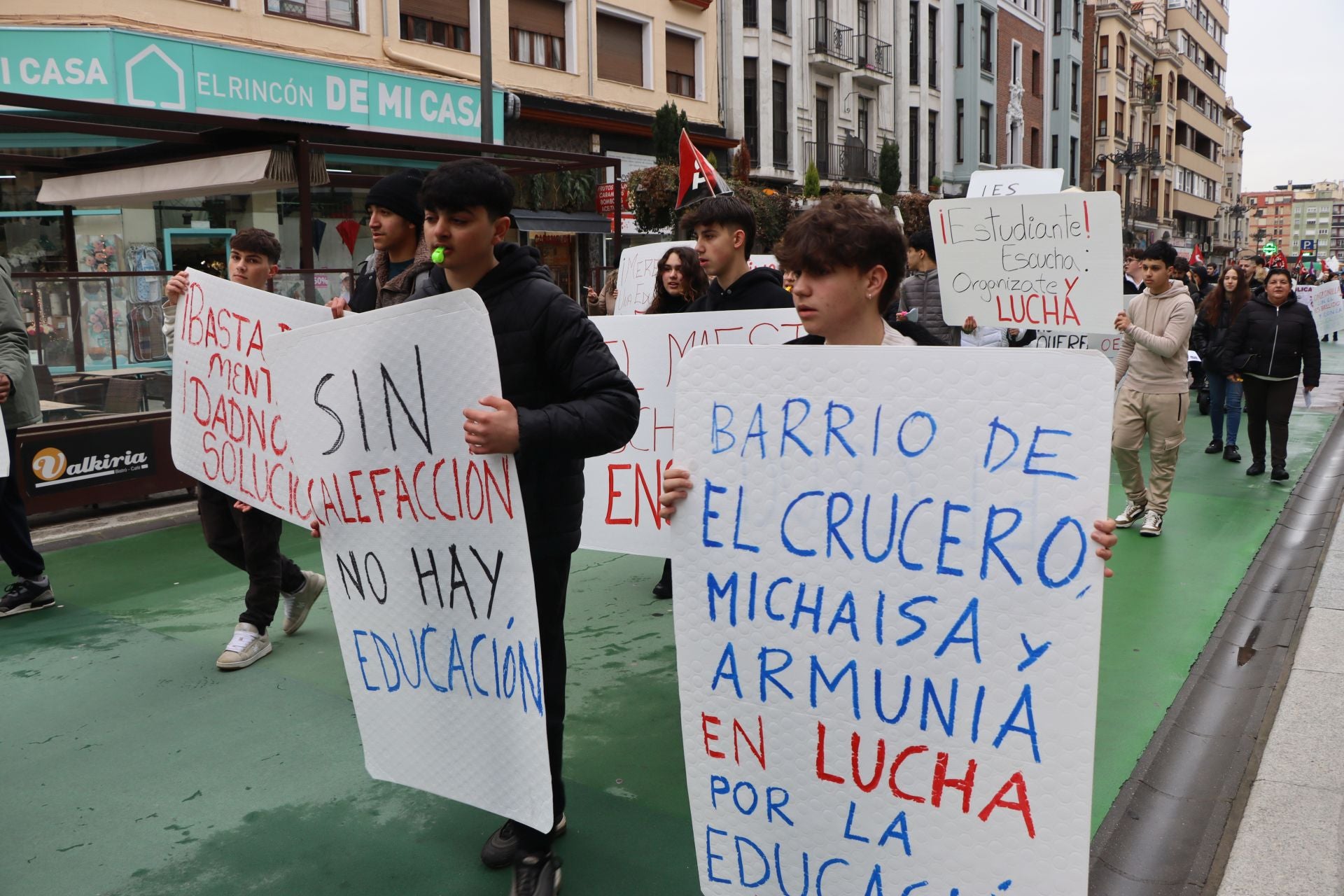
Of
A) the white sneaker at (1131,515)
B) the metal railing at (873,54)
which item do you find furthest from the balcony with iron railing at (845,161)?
the white sneaker at (1131,515)

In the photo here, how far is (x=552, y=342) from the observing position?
8.92 ft

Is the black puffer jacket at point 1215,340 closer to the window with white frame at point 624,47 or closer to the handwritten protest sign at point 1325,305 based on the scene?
the handwritten protest sign at point 1325,305

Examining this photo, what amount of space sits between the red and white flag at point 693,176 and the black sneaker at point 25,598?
193 inches

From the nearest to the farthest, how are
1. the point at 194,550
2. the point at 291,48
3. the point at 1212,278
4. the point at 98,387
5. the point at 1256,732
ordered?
the point at 1256,732
the point at 194,550
the point at 98,387
the point at 291,48
the point at 1212,278

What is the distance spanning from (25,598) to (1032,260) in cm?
554

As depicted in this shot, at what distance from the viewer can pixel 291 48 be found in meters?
15.7

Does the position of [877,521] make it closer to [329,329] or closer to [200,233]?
[329,329]

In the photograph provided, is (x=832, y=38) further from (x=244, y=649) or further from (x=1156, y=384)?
(x=244, y=649)

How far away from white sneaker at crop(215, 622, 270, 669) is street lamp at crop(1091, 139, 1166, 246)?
162 ft

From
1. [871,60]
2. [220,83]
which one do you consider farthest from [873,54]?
[220,83]

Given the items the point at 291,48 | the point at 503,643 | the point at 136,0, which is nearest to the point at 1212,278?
the point at 291,48

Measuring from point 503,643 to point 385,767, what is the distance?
58 cm

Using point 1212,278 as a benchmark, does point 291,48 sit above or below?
above

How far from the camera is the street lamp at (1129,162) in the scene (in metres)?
52.1
